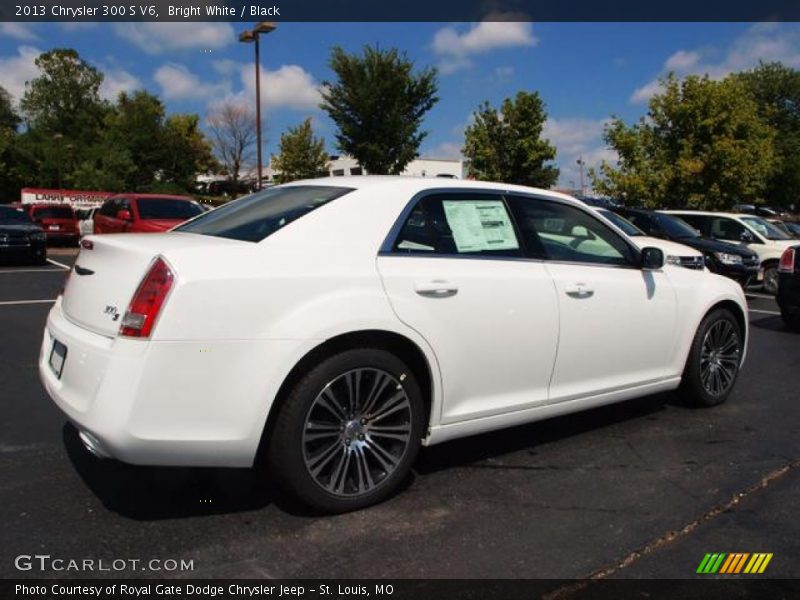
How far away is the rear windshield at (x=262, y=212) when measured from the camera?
3.34 meters

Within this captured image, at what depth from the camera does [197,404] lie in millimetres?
2775

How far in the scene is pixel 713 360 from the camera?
16.4ft

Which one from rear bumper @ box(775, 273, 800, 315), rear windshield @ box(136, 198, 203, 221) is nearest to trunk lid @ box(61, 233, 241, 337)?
rear bumper @ box(775, 273, 800, 315)

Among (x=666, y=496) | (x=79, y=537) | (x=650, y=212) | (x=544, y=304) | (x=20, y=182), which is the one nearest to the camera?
(x=79, y=537)

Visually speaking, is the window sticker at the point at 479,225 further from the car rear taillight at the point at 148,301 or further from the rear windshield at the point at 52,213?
the rear windshield at the point at 52,213

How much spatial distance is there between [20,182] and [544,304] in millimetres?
68632

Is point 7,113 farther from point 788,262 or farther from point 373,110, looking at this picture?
point 788,262

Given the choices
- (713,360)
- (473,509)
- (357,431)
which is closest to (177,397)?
(357,431)

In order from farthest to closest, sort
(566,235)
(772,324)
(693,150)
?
1. (693,150)
2. (772,324)
3. (566,235)

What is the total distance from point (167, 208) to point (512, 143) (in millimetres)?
24715

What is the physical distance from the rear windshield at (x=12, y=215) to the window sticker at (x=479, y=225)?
16.6 m

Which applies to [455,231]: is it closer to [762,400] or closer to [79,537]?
[79,537]

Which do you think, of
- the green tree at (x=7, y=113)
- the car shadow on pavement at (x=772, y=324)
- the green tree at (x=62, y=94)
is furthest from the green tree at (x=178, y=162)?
the car shadow on pavement at (x=772, y=324)

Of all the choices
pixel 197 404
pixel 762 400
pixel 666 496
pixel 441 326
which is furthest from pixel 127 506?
pixel 762 400
